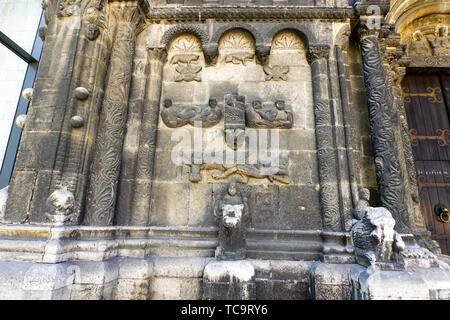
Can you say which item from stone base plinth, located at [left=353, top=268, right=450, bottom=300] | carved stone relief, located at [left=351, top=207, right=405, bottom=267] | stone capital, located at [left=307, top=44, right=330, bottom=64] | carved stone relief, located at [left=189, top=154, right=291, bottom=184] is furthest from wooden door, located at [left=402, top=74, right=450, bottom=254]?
carved stone relief, located at [left=189, top=154, right=291, bottom=184]

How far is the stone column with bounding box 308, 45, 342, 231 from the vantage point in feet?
11.7

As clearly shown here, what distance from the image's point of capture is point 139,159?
12.6 ft

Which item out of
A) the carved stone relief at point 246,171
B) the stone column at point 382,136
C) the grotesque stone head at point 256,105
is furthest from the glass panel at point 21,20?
the stone column at point 382,136

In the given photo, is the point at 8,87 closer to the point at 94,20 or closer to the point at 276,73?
the point at 94,20

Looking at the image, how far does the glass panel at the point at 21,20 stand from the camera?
19.9 ft

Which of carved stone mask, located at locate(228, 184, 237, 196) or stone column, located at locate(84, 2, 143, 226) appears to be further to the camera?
carved stone mask, located at locate(228, 184, 237, 196)

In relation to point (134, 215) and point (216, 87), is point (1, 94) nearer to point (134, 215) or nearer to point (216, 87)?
point (134, 215)

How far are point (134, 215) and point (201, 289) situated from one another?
151 cm

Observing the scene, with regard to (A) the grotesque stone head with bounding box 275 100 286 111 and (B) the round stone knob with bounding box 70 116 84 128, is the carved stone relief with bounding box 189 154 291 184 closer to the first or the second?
(A) the grotesque stone head with bounding box 275 100 286 111

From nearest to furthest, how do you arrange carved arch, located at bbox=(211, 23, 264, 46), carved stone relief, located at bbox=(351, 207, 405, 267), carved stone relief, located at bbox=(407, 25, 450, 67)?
carved stone relief, located at bbox=(351, 207, 405, 267) < carved arch, located at bbox=(211, 23, 264, 46) < carved stone relief, located at bbox=(407, 25, 450, 67)

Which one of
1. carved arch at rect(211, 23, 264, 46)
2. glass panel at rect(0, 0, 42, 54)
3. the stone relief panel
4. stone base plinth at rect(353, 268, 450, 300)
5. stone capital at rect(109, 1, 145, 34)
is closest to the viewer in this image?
stone base plinth at rect(353, 268, 450, 300)

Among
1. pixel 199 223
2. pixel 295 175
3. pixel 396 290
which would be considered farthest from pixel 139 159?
pixel 396 290

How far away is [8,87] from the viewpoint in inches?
228

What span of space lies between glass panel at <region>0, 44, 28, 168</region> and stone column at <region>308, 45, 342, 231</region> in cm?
701
